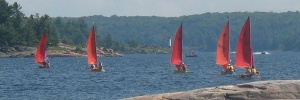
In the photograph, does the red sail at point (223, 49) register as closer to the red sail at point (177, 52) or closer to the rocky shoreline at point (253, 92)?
the red sail at point (177, 52)

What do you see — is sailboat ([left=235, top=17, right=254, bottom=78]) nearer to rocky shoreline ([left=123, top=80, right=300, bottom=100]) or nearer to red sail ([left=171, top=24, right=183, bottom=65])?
red sail ([left=171, top=24, right=183, bottom=65])

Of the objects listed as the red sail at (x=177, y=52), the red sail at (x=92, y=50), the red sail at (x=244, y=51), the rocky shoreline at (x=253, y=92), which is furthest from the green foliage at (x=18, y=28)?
the rocky shoreline at (x=253, y=92)

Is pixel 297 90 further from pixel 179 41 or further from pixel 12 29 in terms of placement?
pixel 12 29

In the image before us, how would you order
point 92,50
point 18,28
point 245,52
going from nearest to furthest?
point 245,52, point 92,50, point 18,28

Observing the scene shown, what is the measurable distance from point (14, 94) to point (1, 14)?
420ft

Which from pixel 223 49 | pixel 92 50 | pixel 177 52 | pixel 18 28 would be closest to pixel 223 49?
pixel 223 49

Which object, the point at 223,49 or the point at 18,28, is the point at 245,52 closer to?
the point at 223,49

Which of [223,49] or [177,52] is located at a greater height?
[223,49]

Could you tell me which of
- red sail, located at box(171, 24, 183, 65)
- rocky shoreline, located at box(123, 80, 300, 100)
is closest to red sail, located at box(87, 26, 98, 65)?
red sail, located at box(171, 24, 183, 65)

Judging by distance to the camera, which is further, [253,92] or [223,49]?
[223,49]

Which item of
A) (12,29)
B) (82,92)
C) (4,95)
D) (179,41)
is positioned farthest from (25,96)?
(12,29)

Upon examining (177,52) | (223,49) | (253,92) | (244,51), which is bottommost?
(253,92)

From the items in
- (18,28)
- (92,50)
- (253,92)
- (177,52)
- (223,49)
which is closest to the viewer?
(253,92)

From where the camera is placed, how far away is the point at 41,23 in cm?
19000
